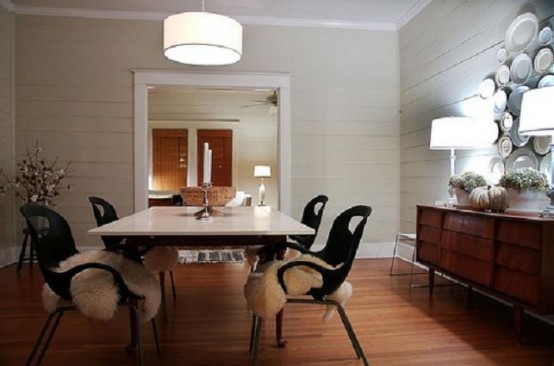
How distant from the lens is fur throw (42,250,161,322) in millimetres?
1863

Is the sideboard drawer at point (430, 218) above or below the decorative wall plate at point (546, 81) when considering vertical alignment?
below

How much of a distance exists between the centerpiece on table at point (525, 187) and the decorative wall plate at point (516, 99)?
1.83 ft

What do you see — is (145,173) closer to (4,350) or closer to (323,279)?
(4,350)

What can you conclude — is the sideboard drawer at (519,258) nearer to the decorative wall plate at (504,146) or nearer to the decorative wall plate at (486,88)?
the decorative wall plate at (504,146)

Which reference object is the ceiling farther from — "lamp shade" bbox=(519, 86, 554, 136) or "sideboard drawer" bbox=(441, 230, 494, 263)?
"sideboard drawer" bbox=(441, 230, 494, 263)

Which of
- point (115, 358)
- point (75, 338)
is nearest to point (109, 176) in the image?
point (75, 338)

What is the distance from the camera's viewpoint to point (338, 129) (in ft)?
17.4

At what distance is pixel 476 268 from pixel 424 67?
2.54 m

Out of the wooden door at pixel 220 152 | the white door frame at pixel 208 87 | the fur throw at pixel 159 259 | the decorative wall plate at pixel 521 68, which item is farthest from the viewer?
the wooden door at pixel 220 152

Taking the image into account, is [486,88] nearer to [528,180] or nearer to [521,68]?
[521,68]

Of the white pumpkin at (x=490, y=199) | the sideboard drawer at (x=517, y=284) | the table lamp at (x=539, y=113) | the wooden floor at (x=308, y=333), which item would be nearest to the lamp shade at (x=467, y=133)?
the white pumpkin at (x=490, y=199)

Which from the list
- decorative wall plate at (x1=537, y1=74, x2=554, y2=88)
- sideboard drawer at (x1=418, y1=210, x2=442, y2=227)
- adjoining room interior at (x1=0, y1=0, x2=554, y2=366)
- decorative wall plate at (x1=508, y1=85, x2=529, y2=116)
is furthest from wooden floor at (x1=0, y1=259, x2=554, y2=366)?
decorative wall plate at (x1=537, y1=74, x2=554, y2=88)

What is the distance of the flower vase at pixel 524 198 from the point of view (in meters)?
2.75

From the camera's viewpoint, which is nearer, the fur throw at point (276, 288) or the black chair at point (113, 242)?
the fur throw at point (276, 288)
